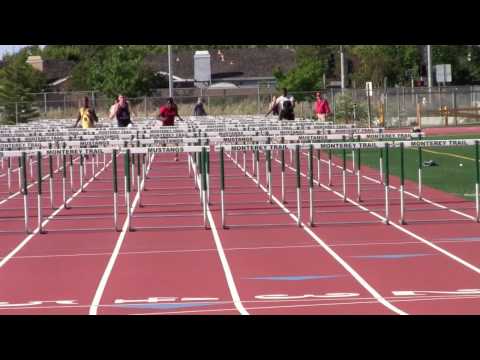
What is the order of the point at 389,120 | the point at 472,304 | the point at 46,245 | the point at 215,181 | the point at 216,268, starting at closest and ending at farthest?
the point at 472,304, the point at 216,268, the point at 46,245, the point at 215,181, the point at 389,120

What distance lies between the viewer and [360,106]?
5497 cm

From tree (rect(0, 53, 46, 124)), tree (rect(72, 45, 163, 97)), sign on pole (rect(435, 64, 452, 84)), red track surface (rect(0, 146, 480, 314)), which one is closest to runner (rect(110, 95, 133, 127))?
red track surface (rect(0, 146, 480, 314))

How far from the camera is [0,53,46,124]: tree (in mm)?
59000

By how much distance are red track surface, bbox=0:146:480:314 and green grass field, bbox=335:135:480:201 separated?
3.38 m

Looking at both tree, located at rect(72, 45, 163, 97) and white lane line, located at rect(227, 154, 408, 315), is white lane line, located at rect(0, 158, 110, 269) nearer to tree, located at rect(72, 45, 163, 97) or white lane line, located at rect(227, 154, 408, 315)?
white lane line, located at rect(227, 154, 408, 315)

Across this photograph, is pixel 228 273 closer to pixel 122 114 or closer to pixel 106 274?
pixel 106 274

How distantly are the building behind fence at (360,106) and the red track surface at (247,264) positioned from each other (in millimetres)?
34128

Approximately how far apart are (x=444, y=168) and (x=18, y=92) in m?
42.5

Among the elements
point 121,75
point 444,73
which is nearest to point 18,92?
point 121,75

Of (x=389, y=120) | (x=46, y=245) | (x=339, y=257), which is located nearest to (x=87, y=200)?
(x=46, y=245)

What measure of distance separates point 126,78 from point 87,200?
54590mm

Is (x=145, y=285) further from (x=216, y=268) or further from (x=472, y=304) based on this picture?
(x=472, y=304)

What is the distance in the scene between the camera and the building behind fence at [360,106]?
55188mm
